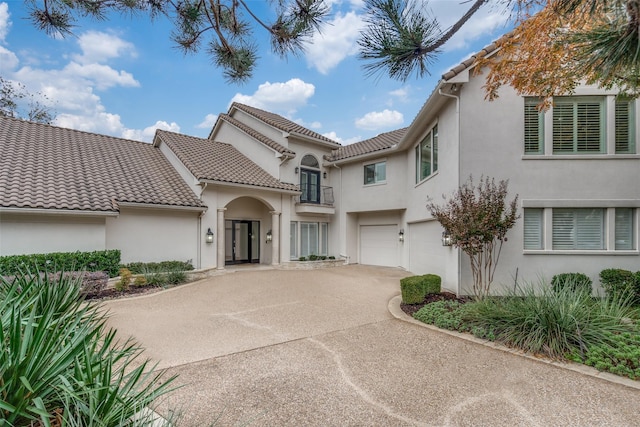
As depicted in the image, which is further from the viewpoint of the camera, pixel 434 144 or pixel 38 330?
pixel 434 144

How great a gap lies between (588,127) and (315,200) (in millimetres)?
11898

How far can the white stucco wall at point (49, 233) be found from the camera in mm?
10016

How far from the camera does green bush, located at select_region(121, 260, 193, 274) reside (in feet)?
39.2

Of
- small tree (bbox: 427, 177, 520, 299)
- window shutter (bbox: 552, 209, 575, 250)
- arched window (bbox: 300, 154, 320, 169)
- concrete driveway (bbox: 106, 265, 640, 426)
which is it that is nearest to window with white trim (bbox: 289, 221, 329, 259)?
arched window (bbox: 300, 154, 320, 169)

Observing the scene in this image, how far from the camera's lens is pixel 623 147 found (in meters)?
9.59

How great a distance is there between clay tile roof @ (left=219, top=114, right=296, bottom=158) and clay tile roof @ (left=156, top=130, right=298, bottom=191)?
134 centimetres

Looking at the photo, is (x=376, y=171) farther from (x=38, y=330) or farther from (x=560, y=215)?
(x=38, y=330)

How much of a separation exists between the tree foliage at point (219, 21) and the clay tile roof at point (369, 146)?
10.9 meters

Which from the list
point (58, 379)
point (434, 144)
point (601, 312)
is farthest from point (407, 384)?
point (434, 144)

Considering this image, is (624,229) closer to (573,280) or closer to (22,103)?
(573,280)

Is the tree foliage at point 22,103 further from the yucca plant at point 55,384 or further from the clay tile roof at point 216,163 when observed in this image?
the yucca plant at point 55,384

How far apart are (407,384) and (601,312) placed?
443 cm

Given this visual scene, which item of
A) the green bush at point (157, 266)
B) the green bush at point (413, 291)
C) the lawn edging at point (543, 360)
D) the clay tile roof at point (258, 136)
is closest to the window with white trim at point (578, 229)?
the green bush at point (413, 291)

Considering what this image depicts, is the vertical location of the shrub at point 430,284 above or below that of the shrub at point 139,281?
above
